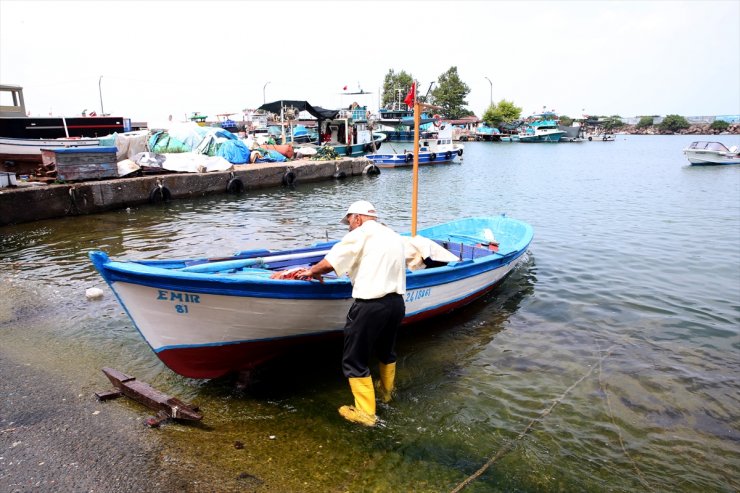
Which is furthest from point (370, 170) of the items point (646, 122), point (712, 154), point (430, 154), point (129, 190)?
point (646, 122)

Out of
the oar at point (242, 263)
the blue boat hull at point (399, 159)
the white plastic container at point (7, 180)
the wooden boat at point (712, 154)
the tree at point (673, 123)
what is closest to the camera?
the oar at point (242, 263)

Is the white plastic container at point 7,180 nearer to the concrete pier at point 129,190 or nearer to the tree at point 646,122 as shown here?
the concrete pier at point 129,190

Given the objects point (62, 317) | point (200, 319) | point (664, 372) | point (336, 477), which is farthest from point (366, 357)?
point (62, 317)

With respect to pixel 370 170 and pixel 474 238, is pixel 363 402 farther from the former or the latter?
pixel 370 170

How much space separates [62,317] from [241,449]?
4.88 metres

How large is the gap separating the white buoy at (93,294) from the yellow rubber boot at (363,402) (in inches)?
222

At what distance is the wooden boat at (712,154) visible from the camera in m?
35.8

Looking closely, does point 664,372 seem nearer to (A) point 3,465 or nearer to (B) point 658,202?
(A) point 3,465

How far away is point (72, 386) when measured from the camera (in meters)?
5.32

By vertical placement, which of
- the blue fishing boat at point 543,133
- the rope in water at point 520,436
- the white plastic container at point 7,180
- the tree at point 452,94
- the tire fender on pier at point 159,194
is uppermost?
the tree at point 452,94

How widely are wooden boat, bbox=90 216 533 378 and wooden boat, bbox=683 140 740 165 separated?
3941 centimetres

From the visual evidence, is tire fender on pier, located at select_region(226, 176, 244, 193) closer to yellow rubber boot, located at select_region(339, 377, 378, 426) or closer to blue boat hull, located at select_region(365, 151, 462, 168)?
blue boat hull, located at select_region(365, 151, 462, 168)

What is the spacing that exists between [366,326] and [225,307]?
150cm

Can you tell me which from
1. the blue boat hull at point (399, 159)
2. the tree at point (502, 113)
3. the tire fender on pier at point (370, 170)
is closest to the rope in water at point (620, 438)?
the tire fender on pier at point (370, 170)
